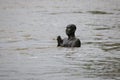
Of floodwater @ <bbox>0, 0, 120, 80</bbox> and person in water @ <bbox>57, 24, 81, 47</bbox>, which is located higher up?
person in water @ <bbox>57, 24, 81, 47</bbox>

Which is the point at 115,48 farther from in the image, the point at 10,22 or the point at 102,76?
the point at 10,22

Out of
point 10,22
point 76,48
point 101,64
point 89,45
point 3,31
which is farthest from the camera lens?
point 10,22

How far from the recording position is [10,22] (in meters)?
26.0

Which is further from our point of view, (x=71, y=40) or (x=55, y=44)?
(x=55, y=44)

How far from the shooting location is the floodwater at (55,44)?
12.6 m

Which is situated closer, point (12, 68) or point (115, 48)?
point (12, 68)

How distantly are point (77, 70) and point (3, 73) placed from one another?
5.63 ft

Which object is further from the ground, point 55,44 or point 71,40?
point 71,40

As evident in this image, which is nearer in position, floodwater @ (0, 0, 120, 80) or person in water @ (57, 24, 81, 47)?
floodwater @ (0, 0, 120, 80)

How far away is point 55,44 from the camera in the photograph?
1842cm

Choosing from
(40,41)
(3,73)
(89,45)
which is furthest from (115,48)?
(3,73)

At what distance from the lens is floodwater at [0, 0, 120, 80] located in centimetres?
1255

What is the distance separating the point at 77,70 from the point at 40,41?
21.7ft

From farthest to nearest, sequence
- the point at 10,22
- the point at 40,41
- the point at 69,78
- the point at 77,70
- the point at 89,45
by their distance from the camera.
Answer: the point at 10,22 → the point at 40,41 → the point at 89,45 → the point at 77,70 → the point at 69,78
